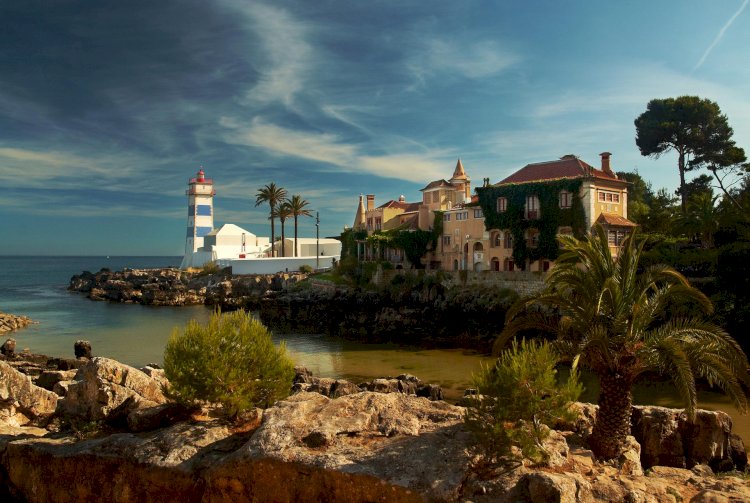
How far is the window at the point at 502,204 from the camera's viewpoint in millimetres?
49641

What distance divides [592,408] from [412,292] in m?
37.1

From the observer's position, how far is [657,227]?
4838cm

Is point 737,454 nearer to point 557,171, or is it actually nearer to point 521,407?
point 521,407

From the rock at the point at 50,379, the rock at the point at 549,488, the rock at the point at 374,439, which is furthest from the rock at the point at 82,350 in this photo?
the rock at the point at 549,488

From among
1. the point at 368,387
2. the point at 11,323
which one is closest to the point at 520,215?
the point at 368,387

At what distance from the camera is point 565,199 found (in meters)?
45.2

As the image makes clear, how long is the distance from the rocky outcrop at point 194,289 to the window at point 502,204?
31178mm

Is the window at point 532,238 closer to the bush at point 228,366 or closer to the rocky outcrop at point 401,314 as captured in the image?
the rocky outcrop at point 401,314

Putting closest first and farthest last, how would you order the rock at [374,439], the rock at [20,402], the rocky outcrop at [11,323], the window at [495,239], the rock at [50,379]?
1. the rock at [374,439]
2. the rock at [20,402]
3. the rock at [50,379]
4. the rocky outcrop at [11,323]
5. the window at [495,239]

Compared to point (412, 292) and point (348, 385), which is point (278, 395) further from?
point (412, 292)

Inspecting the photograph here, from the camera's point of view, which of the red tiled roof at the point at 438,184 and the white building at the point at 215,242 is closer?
the red tiled roof at the point at 438,184

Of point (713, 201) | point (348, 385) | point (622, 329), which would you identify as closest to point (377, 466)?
point (622, 329)

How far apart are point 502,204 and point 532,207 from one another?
348 cm

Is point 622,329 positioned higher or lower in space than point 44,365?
higher
